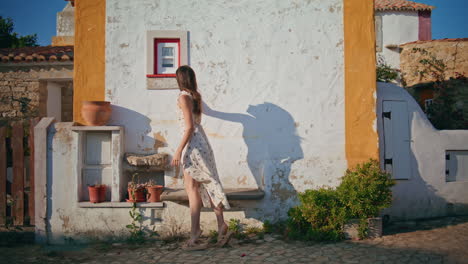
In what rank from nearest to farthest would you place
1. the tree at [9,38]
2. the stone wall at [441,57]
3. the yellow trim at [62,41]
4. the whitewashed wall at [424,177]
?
1. the whitewashed wall at [424,177]
2. the stone wall at [441,57]
3. the yellow trim at [62,41]
4. the tree at [9,38]

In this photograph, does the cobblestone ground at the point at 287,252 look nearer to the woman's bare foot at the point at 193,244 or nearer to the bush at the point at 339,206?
the woman's bare foot at the point at 193,244

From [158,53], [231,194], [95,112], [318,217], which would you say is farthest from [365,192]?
[95,112]

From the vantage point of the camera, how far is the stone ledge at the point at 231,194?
14.0 ft

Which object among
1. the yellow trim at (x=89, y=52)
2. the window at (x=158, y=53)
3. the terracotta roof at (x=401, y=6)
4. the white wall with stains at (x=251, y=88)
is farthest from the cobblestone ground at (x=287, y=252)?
the terracotta roof at (x=401, y=6)

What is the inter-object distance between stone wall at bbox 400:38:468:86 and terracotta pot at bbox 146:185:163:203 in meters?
10.2

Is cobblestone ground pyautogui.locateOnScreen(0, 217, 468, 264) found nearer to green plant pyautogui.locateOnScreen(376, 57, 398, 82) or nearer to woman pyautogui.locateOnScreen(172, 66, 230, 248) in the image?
woman pyautogui.locateOnScreen(172, 66, 230, 248)

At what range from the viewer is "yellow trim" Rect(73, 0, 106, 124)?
4770 mm

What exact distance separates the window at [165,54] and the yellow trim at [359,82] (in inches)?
98.4

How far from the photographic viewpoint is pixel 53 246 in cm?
448

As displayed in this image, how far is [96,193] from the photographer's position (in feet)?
14.8

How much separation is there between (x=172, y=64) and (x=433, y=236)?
14.1 feet

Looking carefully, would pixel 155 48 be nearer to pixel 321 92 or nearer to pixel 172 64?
pixel 172 64

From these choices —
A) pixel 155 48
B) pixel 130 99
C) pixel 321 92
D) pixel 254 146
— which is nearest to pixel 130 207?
pixel 130 99

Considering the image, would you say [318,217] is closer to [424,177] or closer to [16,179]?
[424,177]
